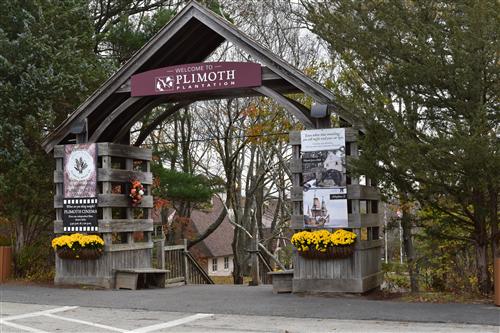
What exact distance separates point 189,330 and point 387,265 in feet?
17.3

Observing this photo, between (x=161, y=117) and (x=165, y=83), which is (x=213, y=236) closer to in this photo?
(x=161, y=117)

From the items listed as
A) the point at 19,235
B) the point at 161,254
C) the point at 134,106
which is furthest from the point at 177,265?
the point at 134,106

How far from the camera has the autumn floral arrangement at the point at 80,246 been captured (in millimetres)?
13789

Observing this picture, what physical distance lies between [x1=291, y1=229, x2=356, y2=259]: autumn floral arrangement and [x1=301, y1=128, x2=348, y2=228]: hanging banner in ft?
0.62

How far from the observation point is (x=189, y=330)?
28.4ft

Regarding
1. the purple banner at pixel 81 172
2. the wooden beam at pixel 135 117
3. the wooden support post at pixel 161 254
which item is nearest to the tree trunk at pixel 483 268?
the wooden beam at pixel 135 117

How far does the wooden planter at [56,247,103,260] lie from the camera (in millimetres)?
13828

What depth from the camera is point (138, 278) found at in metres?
14.2

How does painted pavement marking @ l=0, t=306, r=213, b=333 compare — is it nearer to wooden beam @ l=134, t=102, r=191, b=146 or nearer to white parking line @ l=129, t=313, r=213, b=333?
white parking line @ l=129, t=313, r=213, b=333

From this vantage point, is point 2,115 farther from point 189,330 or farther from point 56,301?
point 189,330

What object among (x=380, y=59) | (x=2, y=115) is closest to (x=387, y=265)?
(x=380, y=59)

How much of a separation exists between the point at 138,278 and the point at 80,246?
1.46 meters

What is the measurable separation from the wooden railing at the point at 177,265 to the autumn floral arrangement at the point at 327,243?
16.8ft

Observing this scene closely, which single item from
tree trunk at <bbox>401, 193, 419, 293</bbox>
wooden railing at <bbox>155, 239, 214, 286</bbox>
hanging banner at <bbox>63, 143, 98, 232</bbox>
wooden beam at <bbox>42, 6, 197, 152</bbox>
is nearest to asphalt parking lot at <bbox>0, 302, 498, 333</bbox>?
tree trunk at <bbox>401, 193, 419, 293</bbox>
